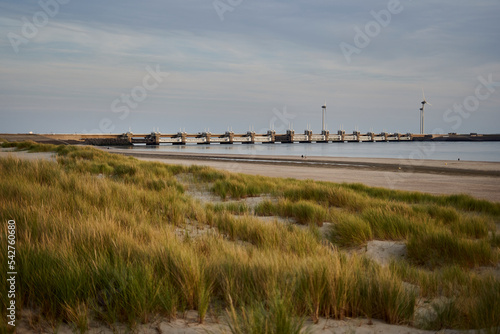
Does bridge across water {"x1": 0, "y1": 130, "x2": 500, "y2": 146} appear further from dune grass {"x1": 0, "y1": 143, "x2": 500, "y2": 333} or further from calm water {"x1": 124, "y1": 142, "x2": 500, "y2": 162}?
dune grass {"x1": 0, "y1": 143, "x2": 500, "y2": 333}

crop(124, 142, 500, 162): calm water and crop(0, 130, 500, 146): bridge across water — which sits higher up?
crop(0, 130, 500, 146): bridge across water

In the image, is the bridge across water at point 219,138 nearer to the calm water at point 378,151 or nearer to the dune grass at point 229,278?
the calm water at point 378,151

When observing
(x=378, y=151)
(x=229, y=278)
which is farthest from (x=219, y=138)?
(x=229, y=278)

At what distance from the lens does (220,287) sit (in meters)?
3.12

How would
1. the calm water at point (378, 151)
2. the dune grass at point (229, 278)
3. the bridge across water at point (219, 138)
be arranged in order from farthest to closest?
the bridge across water at point (219, 138) < the calm water at point (378, 151) < the dune grass at point (229, 278)

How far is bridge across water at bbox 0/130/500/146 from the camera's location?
9000 cm

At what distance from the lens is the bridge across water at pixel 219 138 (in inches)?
3543

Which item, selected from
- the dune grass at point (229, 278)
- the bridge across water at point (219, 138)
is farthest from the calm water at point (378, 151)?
the dune grass at point (229, 278)

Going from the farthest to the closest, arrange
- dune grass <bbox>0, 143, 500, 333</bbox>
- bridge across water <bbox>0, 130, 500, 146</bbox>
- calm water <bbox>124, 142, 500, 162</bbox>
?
bridge across water <bbox>0, 130, 500, 146</bbox> → calm water <bbox>124, 142, 500, 162</bbox> → dune grass <bbox>0, 143, 500, 333</bbox>

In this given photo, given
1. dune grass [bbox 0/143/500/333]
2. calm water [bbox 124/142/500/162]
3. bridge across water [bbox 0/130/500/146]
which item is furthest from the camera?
bridge across water [bbox 0/130/500/146]

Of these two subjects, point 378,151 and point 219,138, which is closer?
point 378,151

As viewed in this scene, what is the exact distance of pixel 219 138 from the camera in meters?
114

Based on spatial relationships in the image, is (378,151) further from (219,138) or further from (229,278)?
(219,138)

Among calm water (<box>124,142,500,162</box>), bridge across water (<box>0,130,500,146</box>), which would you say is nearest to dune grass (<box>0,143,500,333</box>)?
calm water (<box>124,142,500,162</box>)
